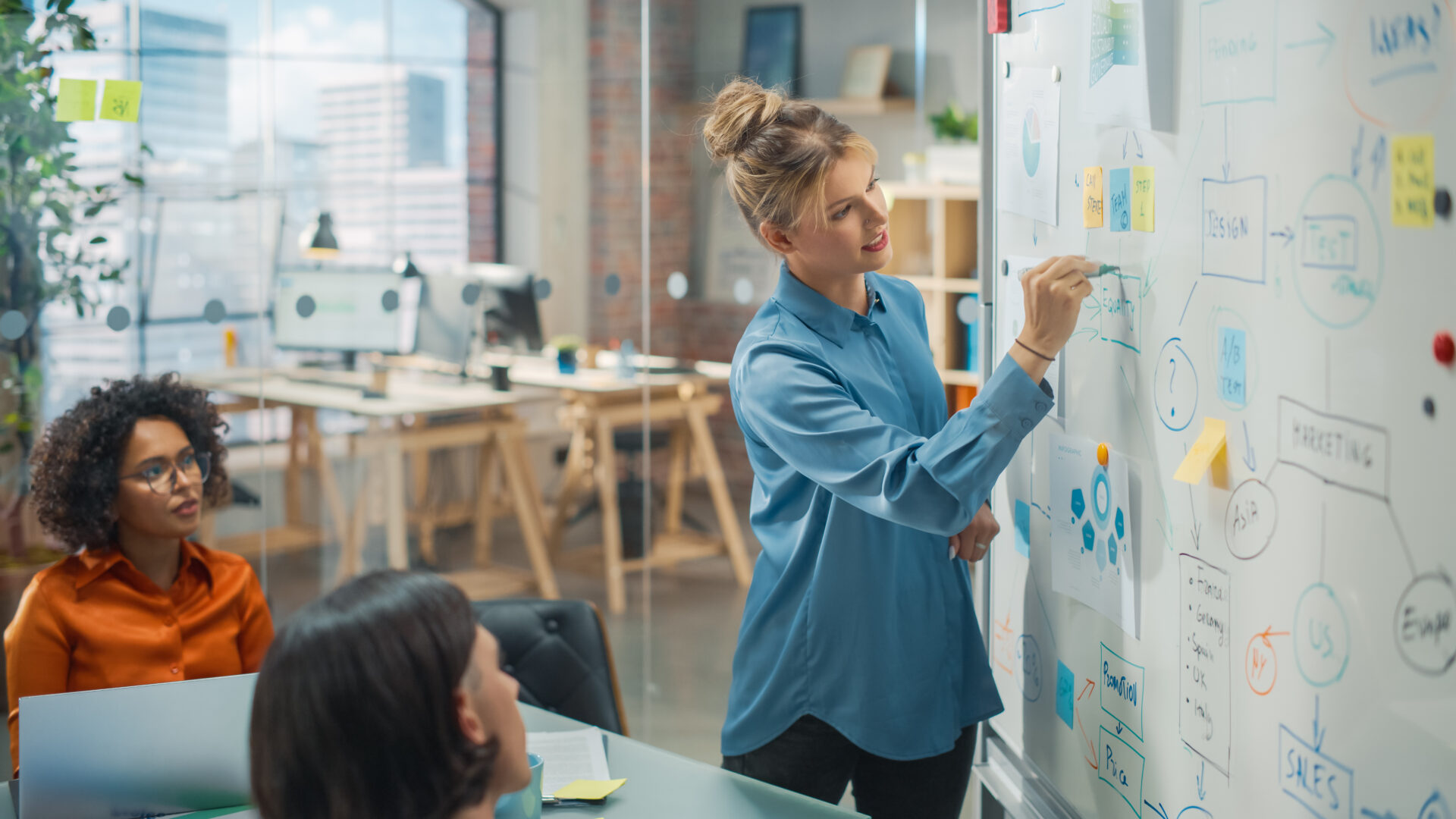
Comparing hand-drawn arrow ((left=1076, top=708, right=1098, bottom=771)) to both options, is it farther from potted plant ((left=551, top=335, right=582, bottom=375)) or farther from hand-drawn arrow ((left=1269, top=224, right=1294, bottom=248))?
potted plant ((left=551, top=335, right=582, bottom=375))

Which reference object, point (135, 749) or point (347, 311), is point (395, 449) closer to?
point (347, 311)

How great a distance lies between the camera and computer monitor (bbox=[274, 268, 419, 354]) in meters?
3.60

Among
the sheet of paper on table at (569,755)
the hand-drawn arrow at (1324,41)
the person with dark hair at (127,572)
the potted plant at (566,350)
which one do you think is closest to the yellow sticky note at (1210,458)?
the hand-drawn arrow at (1324,41)

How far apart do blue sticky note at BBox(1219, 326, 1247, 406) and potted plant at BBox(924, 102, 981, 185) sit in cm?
283

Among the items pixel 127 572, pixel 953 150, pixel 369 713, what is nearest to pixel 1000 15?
pixel 369 713

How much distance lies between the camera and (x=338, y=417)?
3646 millimetres

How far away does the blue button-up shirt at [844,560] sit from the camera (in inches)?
60.6

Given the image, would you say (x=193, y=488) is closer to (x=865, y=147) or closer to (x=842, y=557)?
(x=842, y=557)

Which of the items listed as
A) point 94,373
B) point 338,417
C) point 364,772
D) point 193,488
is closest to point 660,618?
point 338,417

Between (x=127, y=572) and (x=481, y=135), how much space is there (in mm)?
1928

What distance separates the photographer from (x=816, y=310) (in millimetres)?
1645

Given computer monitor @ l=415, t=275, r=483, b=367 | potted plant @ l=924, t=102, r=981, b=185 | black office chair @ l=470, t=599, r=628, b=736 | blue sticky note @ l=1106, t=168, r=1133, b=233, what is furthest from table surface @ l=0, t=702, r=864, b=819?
potted plant @ l=924, t=102, r=981, b=185

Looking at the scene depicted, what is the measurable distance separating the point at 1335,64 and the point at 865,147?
648mm

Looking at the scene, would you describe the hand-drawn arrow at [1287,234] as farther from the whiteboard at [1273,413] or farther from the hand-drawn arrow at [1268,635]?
the hand-drawn arrow at [1268,635]
